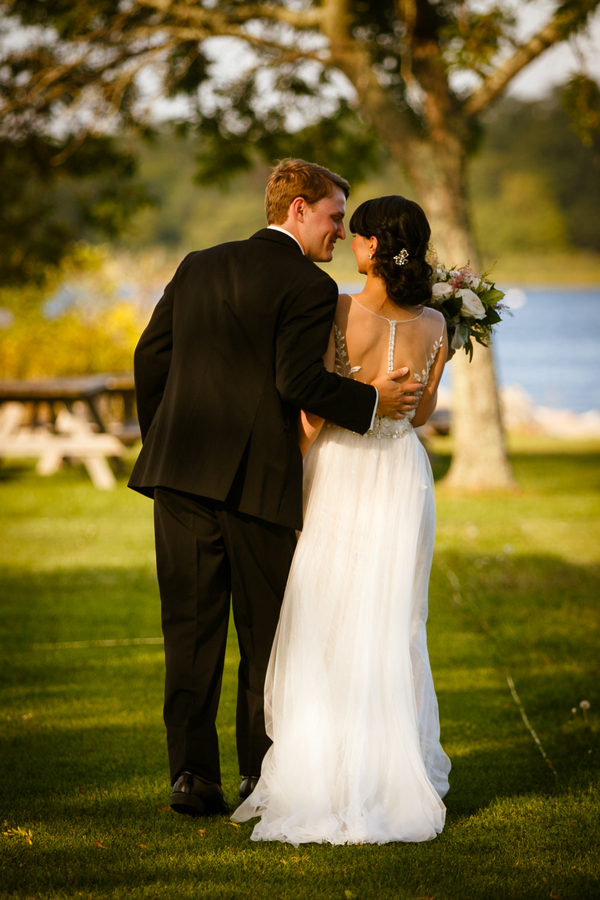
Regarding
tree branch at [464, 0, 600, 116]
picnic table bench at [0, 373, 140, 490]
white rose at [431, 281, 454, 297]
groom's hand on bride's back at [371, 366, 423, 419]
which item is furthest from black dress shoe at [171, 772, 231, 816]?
picnic table bench at [0, 373, 140, 490]

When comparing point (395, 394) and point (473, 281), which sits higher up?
point (473, 281)

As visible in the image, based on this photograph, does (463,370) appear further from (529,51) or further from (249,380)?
(249,380)

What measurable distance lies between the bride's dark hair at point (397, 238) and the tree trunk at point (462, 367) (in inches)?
314

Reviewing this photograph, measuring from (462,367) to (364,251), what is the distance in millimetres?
8299

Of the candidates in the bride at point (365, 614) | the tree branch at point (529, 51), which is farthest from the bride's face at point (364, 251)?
the tree branch at point (529, 51)

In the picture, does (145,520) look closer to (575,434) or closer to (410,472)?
(410,472)

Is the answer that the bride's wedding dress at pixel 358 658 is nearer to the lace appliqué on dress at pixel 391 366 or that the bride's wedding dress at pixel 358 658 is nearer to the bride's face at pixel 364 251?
the lace appliqué on dress at pixel 391 366

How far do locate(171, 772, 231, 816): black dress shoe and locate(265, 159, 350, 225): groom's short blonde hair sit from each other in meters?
1.99

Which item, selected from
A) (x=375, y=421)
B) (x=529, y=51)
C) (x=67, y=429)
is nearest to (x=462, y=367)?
(x=529, y=51)

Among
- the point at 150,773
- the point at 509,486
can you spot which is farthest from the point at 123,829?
the point at 509,486

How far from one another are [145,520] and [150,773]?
6.21 metres

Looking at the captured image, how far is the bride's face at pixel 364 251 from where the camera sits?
10.9 feet

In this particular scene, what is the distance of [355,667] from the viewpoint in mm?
3312

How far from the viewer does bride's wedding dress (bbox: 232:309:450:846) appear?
319 centimetres
